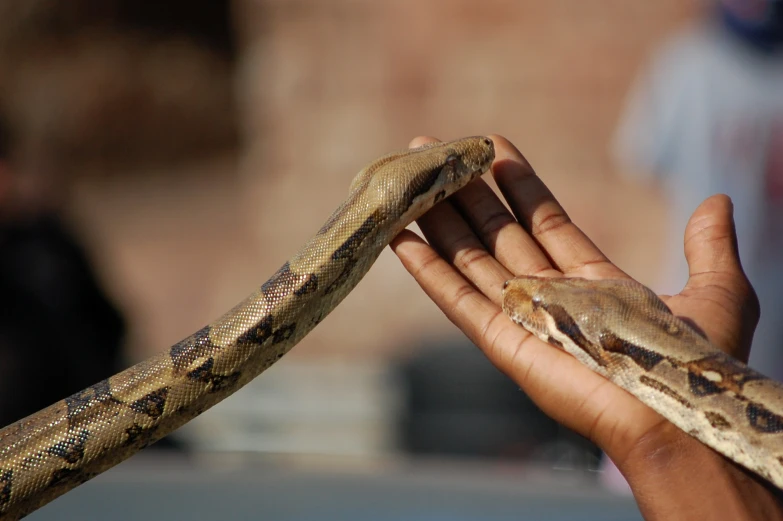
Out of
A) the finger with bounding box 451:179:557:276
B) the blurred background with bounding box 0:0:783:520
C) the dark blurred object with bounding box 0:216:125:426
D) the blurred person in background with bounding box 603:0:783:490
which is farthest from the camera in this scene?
the blurred person in background with bounding box 603:0:783:490

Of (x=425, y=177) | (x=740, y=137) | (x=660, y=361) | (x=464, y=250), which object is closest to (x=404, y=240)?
(x=464, y=250)

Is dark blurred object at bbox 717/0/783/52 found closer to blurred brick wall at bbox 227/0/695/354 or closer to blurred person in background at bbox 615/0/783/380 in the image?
blurred person in background at bbox 615/0/783/380

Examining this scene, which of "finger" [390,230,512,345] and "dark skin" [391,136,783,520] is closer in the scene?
"dark skin" [391,136,783,520]

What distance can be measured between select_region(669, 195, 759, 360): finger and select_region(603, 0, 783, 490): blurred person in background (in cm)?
273

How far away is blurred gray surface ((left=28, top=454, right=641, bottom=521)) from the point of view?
14.3ft

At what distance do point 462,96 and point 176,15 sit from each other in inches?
382

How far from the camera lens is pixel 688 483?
10.6 feet

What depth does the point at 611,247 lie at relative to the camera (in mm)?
11258

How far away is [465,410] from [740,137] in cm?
414

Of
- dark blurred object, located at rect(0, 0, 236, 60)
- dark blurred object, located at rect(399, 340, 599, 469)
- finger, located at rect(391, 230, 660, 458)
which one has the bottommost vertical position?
dark blurred object, located at rect(399, 340, 599, 469)

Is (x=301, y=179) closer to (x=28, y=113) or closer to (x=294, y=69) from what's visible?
(x=294, y=69)

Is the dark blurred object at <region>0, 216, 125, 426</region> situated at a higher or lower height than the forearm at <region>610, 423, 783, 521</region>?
lower

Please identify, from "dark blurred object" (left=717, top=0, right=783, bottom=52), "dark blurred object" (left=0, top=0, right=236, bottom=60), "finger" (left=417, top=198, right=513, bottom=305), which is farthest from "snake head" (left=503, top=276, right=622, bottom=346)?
"dark blurred object" (left=0, top=0, right=236, bottom=60)

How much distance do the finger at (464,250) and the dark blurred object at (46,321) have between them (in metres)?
3.57
